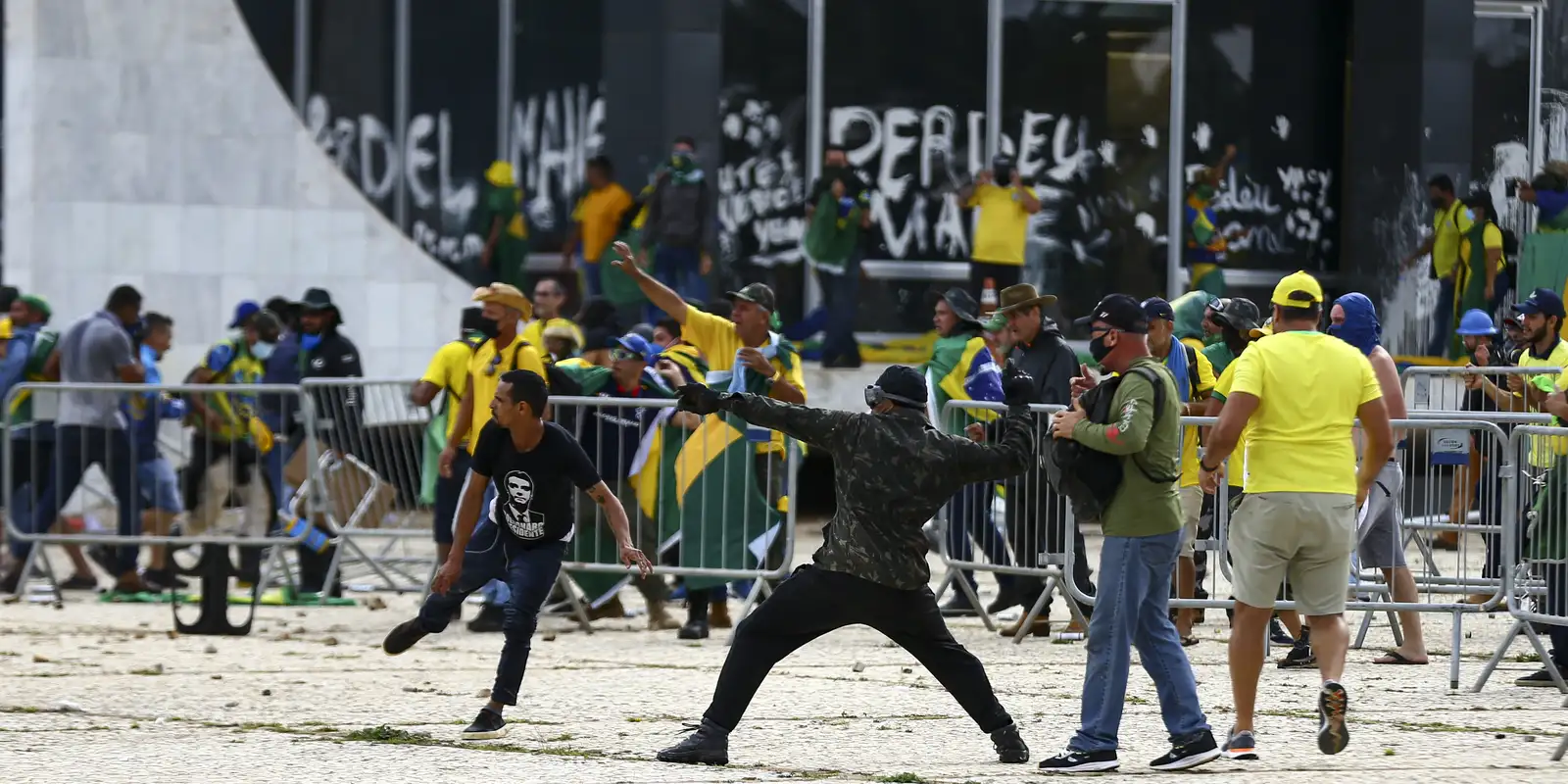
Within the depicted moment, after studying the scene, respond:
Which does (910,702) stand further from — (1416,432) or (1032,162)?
(1032,162)

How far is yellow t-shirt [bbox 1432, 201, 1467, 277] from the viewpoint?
63.4 ft

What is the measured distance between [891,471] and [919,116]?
12004mm

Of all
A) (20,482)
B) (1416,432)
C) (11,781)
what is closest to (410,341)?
(20,482)

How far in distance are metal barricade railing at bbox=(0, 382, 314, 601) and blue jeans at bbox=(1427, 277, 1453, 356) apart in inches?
394

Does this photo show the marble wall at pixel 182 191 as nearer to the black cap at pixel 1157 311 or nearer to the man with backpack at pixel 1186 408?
the man with backpack at pixel 1186 408

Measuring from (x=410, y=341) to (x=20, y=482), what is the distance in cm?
506

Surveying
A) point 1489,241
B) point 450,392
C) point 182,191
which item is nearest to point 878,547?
point 450,392

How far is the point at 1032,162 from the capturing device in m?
19.8

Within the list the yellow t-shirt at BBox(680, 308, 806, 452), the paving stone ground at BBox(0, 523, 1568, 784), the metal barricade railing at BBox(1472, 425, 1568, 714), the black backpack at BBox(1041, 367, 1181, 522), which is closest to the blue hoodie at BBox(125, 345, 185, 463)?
the paving stone ground at BBox(0, 523, 1568, 784)

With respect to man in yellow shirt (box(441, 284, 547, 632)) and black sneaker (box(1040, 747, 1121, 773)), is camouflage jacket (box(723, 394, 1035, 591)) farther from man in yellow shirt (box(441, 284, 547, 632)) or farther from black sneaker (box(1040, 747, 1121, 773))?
man in yellow shirt (box(441, 284, 547, 632))

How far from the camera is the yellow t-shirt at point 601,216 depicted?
61.4 feet

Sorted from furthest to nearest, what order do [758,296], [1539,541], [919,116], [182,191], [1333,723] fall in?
[919,116], [182,191], [758,296], [1539,541], [1333,723]

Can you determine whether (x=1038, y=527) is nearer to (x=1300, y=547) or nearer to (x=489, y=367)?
(x=489, y=367)

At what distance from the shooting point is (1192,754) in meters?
7.74
